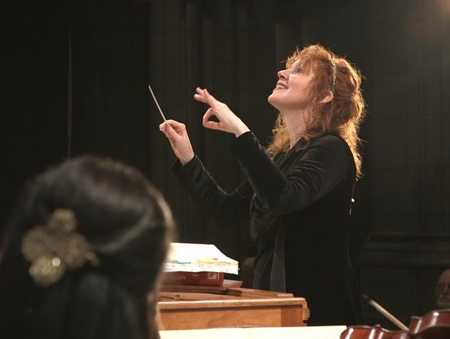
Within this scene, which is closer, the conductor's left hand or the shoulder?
the conductor's left hand

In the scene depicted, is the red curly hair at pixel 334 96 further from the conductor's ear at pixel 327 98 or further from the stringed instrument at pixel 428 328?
the stringed instrument at pixel 428 328

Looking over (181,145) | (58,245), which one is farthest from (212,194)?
(58,245)

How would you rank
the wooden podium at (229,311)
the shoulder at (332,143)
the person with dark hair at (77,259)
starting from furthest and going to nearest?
the shoulder at (332,143) → the wooden podium at (229,311) → the person with dark hair at (77,259)

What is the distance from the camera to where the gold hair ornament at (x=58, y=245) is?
77 cm

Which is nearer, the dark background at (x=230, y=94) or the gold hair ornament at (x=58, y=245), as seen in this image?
the gold hair ornament at (x=58, y=245)

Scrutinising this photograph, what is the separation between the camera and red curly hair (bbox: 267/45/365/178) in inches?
126

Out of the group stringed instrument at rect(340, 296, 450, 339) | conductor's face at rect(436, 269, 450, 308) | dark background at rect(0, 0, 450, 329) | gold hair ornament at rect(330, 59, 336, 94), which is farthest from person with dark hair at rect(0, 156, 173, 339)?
dark background at rect(0, 0, 450, 329)

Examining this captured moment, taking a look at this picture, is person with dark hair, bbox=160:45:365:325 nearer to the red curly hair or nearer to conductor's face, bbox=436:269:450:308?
the red curly hair

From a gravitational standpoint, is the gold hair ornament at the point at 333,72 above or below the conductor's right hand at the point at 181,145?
above

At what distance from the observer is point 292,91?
10.5ft

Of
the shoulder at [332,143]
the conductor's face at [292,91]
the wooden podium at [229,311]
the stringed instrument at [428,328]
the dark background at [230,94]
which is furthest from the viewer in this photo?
the dark background at [230,94]

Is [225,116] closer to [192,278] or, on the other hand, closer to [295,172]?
[295,172]

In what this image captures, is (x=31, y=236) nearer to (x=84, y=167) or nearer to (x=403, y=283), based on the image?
(x=84, y=167)

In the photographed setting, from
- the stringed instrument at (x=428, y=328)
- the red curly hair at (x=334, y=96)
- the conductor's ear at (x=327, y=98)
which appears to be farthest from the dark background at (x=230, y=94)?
the stringed instrument at (x=428, y=328)
